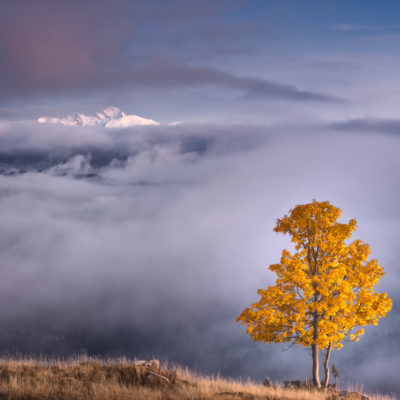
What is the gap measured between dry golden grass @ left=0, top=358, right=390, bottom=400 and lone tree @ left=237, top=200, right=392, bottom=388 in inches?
241

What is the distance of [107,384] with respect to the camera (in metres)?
15.8

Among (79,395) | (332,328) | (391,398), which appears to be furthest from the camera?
(332,328)

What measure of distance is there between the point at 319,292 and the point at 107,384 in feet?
46.8

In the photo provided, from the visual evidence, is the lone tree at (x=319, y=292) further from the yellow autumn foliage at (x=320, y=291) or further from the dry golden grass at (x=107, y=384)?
the dry golden grass at (x=107, y=384)

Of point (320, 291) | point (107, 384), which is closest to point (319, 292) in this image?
point (320, 291)

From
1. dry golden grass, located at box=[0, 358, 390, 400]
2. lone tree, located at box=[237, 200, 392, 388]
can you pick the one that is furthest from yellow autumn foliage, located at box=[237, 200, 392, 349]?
dry golden grass, located at box=[0, 358, 390, 400]

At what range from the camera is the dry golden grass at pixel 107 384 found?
14.1m

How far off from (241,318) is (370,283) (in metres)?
7.53

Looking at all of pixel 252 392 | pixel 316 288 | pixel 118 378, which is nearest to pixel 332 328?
pixel 316 288

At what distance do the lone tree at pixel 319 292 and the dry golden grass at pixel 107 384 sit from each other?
6132 millimetres

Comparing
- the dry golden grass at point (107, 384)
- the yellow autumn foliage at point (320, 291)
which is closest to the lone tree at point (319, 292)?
Result: the yellow autumn foliage at point (320, 291)

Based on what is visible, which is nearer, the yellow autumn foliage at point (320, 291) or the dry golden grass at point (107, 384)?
the dry golden grass at point (107, 384)

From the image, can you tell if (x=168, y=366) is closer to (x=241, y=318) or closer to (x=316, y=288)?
(x=241, y=318)

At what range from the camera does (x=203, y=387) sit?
55.7 feet
